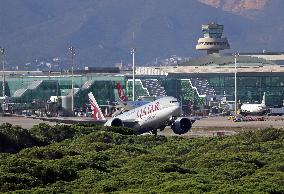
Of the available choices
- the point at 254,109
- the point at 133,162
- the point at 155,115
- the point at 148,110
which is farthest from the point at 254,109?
the point at 133,162

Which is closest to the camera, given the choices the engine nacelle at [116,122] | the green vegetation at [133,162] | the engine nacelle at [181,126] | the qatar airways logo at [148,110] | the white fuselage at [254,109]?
the green vegetation at [133,162]

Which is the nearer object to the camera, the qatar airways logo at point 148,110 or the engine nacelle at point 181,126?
the qatar airways logo at point 148,110

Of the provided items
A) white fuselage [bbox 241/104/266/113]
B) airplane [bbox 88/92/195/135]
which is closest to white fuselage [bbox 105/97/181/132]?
airplane [bbox 88/92/195/135]

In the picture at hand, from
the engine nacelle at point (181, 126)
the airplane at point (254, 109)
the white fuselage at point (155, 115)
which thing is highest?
the white fuselage at point (155, 115)

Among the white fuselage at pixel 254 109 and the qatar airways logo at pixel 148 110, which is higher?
the qatar airways logo at pixel 148 110

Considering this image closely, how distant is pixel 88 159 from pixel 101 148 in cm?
1094

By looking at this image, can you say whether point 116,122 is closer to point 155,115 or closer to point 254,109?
point 155,115

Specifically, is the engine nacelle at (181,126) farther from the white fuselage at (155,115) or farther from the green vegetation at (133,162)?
the green vegetation at (133,162)

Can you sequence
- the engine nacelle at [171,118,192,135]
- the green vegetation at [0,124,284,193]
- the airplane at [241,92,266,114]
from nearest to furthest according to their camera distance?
the green vegetation at [0,124,284,193] < the engine nacelle at [171,118,192,135] < the airplane at [241,92,266,114]

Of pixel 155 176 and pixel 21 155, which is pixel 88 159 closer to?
pixel 21 155

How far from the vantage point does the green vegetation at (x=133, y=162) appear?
5525 centimetres

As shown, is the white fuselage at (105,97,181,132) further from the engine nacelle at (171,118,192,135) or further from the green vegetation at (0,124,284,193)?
the green vegetation at (0,124,284,193)

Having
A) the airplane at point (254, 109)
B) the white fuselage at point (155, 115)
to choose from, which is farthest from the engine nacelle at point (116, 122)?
the airplane at point (254, 109)

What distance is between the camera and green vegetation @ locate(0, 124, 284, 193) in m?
55.2
